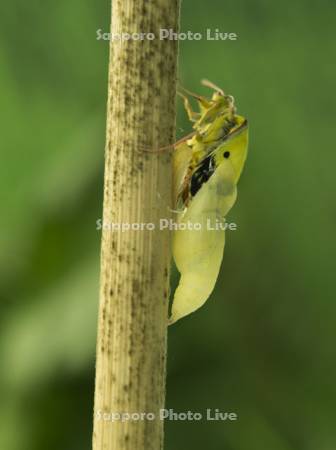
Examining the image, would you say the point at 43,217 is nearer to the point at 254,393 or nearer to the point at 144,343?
the point at 254,393

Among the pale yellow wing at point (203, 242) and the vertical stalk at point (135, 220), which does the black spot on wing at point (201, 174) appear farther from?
the vertical stalk at point (135, 220)

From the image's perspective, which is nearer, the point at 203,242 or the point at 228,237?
the point at 203,242

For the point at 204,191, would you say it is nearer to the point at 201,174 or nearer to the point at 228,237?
the point at 201,174

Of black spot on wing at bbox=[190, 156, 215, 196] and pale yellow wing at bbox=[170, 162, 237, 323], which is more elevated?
black spot on wing at bbox=[190, 156, 215, 196]

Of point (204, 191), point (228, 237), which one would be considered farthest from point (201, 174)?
point (228, 237)

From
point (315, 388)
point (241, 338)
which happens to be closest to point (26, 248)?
point (241, 338)

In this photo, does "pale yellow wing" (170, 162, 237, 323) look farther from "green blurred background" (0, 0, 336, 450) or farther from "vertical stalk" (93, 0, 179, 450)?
"green blurred background" (0, 0, 336, 450)

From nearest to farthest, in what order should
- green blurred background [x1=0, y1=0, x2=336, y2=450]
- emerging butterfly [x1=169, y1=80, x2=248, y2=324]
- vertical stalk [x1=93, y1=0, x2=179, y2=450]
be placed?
1. vertical stalk [x1=93, y1=0, x2=179, y2=450]
2. emerging butterfly [x1=169, y1=80, x2=248, y2=324]
3. green blurred background [x1=0, y1=0, x2=336, y2=450]

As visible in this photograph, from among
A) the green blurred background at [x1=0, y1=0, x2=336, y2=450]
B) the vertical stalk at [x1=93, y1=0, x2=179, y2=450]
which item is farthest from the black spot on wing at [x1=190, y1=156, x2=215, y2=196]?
the green blurred background at [x1=0, y1=0, x2=336, y2=450]
